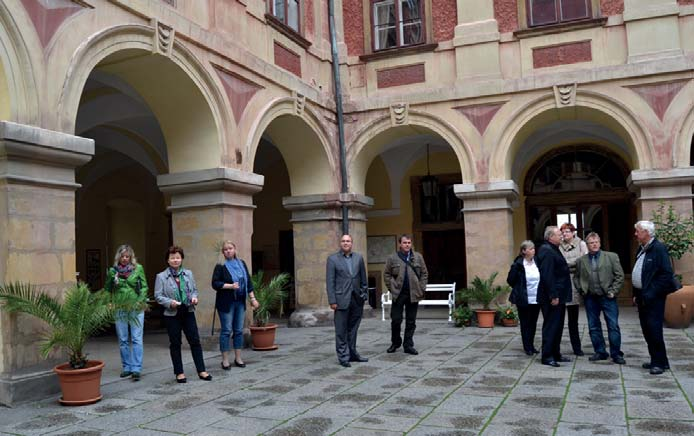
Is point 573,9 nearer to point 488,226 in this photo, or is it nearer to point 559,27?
point 559,27

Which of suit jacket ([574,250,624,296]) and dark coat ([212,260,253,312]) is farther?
dark coat ([212,260,253,312])

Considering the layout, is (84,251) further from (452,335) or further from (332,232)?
(452,335)

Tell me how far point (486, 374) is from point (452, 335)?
329 centimetres

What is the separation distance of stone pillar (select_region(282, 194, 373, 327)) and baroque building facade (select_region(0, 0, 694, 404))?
41mm

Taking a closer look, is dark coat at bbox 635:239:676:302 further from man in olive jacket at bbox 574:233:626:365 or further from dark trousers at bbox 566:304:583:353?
dark trousers at bbox 566:304:583:353

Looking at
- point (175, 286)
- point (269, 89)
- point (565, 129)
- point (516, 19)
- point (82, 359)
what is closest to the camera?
point (82, 359)

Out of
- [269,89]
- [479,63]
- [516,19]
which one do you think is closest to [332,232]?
[269,89]

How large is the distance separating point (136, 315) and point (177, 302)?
61cm

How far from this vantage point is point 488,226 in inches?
450

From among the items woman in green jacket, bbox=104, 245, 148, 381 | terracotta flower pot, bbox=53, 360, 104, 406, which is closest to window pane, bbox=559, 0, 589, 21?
woman in green jacket, bbox=104, 245, 148, 381

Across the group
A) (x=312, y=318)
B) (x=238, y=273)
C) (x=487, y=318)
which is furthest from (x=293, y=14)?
(x=487, y=318)

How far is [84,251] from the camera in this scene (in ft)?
50.7

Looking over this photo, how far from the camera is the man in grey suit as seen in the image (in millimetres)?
7359

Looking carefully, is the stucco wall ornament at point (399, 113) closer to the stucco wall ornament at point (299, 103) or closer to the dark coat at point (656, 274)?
the stucco wall ornament at point (299, 103)
